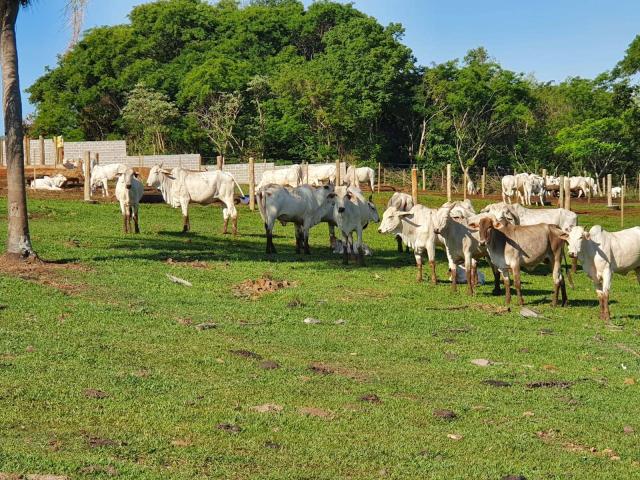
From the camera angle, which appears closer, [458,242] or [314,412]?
[314,412]

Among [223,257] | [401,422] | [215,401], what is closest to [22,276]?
[223,257]

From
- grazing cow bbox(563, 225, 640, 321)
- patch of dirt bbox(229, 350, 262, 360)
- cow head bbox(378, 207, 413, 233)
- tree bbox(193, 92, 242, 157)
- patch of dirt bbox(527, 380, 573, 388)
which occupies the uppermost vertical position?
tree bbox(193, 92, 242, 157)

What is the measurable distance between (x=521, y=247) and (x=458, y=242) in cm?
193

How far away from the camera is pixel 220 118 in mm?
64125

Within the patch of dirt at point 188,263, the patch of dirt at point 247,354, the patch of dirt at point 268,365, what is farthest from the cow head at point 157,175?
the patch of dirt at point 268,365

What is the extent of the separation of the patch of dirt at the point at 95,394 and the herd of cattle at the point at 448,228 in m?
9.30

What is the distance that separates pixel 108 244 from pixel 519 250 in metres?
9.77

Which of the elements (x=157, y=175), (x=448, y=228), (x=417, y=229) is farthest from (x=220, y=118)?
(x=448, y=228)

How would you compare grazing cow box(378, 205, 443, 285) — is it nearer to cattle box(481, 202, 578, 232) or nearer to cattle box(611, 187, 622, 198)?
cattle box(481, 202, 578, 232)

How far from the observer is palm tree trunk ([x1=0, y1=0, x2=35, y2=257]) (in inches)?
691

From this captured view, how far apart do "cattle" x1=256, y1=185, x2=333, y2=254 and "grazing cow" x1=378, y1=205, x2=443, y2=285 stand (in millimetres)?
3189

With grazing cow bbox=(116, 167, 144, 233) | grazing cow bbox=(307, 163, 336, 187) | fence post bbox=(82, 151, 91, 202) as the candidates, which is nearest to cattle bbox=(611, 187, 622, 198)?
grazing cow bbox=(307, 163, 336, 187)

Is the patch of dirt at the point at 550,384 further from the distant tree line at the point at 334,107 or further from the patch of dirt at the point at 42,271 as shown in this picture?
the distant tree line at the point at 334,107

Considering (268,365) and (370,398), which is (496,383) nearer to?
(370,398)
